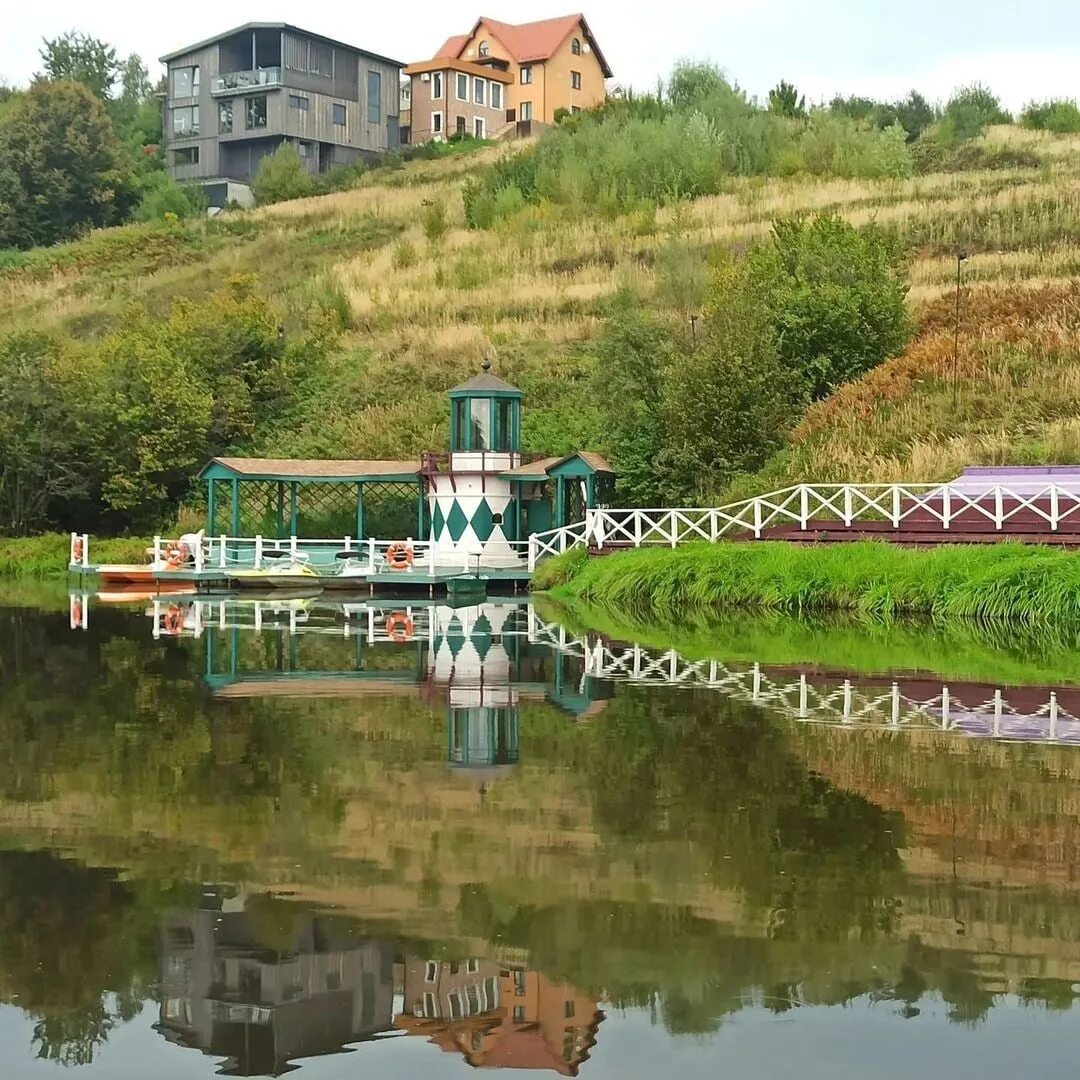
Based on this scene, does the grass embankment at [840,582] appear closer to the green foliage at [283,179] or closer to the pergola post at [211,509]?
the pergola post at [211,509]

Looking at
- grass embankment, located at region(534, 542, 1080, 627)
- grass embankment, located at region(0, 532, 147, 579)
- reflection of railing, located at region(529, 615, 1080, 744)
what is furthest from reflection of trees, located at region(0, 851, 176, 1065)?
grass embankment, located at region(0, 532, 147, 579)

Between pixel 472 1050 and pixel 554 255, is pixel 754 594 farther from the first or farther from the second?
pixel 554 255

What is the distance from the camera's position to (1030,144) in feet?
233

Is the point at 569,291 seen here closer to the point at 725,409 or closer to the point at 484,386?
the point at 484,386

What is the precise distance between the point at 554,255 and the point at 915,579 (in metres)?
35.1

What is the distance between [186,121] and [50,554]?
5205cm

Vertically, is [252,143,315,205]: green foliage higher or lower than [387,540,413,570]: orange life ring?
higher

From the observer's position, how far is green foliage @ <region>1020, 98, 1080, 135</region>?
76.2 meters

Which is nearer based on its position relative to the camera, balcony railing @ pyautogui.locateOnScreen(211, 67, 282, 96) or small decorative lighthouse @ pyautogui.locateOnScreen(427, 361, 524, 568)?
small decorative lighthouse @ pyautogui.locateOnScreen(427, 361, 524, 568)

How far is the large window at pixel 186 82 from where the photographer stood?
87500 millimetres

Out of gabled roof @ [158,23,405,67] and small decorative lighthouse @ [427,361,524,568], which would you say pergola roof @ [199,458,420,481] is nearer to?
small decorative lighthouse @ [427,361,524,568]

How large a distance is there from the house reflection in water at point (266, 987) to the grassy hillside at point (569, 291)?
1051 inches

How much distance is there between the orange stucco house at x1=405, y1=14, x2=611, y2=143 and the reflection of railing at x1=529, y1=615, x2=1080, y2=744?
75.2 meters

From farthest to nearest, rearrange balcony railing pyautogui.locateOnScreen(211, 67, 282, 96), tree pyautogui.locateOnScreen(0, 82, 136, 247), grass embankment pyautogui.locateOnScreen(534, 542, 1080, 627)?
1. balcony railing pyautogui.locateOnScreen(211, 67, 282, 96)
2. tree pyautogui.locateOnScreen(0, 82, 136, 247)
3. grass embankment pyautogui.locateOnScreen(534, 542, 1080, 627)
